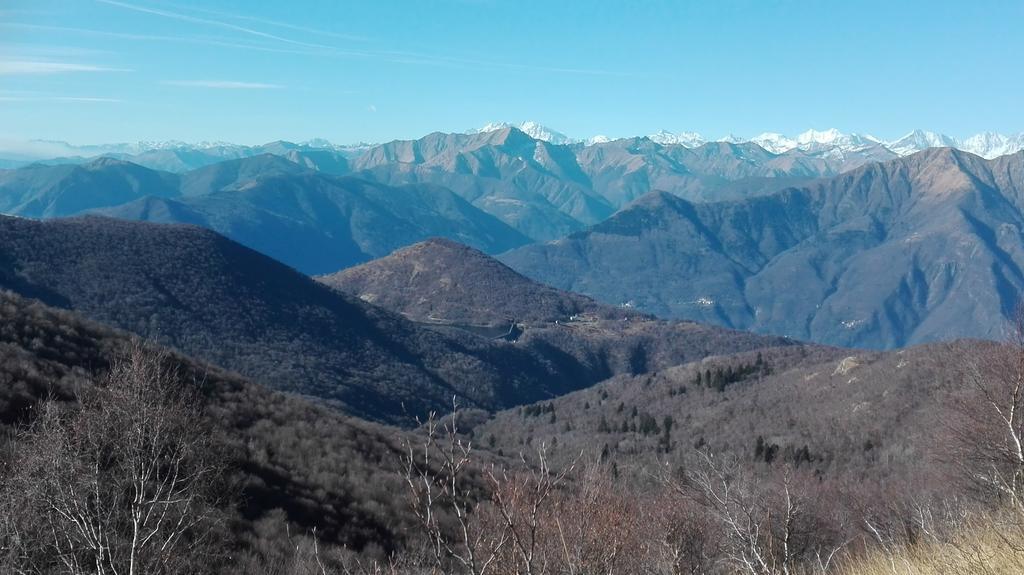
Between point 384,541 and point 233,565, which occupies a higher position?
point 233,565

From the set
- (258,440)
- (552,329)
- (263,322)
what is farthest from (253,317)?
(258,440)

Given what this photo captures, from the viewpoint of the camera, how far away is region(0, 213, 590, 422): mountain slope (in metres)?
92.4

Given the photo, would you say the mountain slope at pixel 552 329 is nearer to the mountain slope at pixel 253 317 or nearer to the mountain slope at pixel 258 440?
the mountain slope at pixel 253 317

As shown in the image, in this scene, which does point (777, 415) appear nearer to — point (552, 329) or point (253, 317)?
point (253, 317)

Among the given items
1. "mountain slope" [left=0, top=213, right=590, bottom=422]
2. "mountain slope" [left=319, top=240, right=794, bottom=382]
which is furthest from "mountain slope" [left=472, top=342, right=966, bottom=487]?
"mountain slope" [left=319, top=240, right=794, bottom=382]

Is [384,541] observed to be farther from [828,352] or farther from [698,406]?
[828,352]

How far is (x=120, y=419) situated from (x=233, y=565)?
4340 mm

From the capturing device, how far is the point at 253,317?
11069cm

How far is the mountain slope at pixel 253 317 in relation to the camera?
303 feet

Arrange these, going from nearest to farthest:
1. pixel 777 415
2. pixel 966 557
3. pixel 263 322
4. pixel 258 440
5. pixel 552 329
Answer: pixel 966 557 → pixel 258 440 → pixel 777 415 → pixel 263 322 → pixel 552 329

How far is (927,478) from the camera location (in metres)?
38.9

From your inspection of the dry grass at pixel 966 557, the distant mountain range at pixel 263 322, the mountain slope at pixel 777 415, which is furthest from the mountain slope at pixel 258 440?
the distant mountain range at pixel 263 322

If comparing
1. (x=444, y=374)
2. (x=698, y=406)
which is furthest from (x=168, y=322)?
(x=698, y=406)

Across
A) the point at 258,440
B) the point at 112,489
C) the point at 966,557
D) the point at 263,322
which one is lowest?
the point at 263,322
